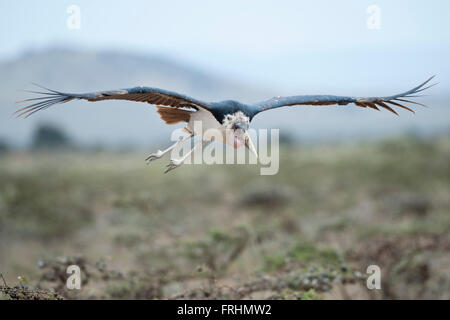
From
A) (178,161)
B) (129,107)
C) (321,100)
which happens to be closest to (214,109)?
(178,161)

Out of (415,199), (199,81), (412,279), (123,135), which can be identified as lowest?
(412,279)

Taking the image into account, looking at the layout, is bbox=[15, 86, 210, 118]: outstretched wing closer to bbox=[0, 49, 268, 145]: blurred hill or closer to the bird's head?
the bird's head

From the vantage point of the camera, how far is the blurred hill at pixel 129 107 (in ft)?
240

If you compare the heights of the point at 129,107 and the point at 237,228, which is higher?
the point at 129,107

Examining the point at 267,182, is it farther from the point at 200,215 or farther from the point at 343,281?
the point at 343,281

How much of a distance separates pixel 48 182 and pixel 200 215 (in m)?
5.45

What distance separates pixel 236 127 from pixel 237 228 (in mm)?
4589

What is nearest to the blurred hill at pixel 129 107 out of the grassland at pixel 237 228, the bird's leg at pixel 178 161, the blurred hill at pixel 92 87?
the blurred hill at pixel 92 87

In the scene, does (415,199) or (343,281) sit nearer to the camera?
(343,281)

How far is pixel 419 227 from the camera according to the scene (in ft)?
33.6

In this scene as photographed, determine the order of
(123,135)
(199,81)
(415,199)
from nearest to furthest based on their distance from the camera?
(415,199) → (123,135) → (199,81)

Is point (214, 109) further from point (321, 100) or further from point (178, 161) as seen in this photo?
point (321, 100)

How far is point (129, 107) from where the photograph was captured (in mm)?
89375

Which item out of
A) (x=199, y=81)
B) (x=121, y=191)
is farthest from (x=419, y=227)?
(x=199, y=81)
